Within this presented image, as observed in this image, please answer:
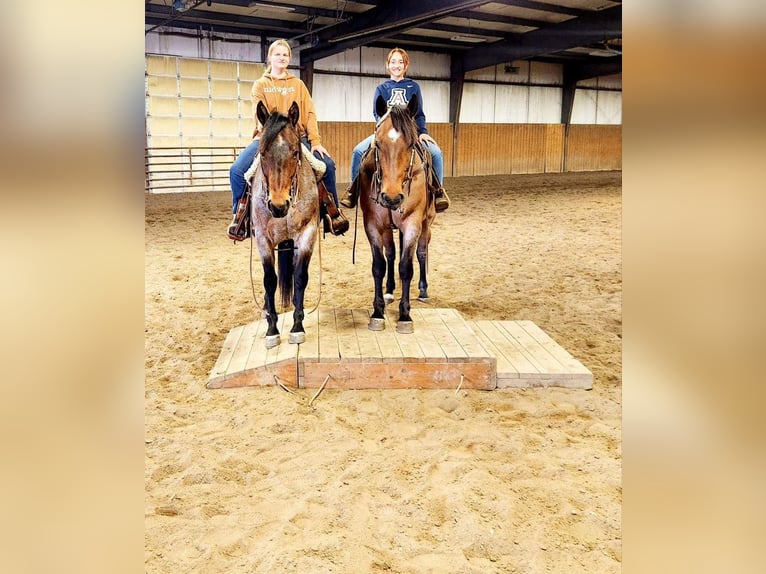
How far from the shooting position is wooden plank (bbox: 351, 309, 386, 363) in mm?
4032

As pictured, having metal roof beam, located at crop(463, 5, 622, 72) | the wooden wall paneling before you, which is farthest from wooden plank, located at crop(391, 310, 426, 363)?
the wooden wall paneling

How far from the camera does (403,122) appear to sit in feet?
13.4

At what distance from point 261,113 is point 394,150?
0.86m

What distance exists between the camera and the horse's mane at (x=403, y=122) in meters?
4.05

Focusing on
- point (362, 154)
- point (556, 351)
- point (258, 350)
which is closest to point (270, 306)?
point (258, 350)

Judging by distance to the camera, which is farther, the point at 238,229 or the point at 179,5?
the point at 179,5

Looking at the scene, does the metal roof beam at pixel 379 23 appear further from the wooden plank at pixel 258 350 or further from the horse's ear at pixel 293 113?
the wooden plank at pixel 258 350

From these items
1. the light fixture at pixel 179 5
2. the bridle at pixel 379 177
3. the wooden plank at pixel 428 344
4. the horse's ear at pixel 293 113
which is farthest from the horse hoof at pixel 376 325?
the light fixture at pixel 179 5

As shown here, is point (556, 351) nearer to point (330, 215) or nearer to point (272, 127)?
point (330, 215)

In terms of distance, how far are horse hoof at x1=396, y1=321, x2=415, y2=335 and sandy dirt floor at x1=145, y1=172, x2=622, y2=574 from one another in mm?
648

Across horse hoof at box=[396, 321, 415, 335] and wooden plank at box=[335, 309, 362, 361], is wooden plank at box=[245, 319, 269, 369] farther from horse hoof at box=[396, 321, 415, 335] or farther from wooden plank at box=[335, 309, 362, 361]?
horse hoof at box=[396, 321, 415, 335]

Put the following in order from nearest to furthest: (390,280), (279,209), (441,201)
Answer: (279,209)
(441,201)
(390,280)

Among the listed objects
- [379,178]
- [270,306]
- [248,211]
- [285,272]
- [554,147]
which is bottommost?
[270,306]

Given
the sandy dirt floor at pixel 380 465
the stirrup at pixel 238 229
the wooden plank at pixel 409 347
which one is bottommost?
the sandy dirt floor at pixel 380 465
